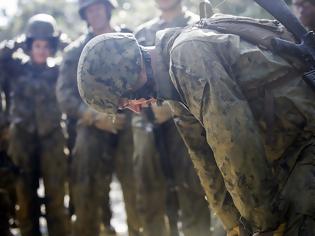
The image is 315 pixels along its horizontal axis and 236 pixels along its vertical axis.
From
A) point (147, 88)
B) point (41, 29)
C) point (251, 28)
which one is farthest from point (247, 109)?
point (41, 29)

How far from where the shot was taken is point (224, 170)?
280 cm

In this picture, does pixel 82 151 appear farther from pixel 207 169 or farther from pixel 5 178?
pixel 207 169

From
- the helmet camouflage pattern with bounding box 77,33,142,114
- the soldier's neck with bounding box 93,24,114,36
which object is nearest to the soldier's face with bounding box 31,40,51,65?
the soldier's neck with bounding box 93,24,114,36

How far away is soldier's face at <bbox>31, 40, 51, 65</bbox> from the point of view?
6754mm

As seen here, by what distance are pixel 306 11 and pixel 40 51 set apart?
3.43 metres

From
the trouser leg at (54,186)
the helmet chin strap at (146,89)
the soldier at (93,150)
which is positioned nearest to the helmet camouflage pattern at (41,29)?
the soldier at (93,150)

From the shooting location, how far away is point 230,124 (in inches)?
107

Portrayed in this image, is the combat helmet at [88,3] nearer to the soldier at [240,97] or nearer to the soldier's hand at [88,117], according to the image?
the soldier's hand at [88,117]

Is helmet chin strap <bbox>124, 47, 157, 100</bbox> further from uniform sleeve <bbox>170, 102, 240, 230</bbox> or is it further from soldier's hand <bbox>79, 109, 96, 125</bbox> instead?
soldier's hand <bbox>79, 109, 96, 125</bbox>

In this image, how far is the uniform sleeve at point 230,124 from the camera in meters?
2.71

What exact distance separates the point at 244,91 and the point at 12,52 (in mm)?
4761

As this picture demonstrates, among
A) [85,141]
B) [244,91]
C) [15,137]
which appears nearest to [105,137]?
[85,141]

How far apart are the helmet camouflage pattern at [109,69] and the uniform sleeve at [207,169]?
1.85 ft

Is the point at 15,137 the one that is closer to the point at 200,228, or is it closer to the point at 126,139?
the point at 126,139
